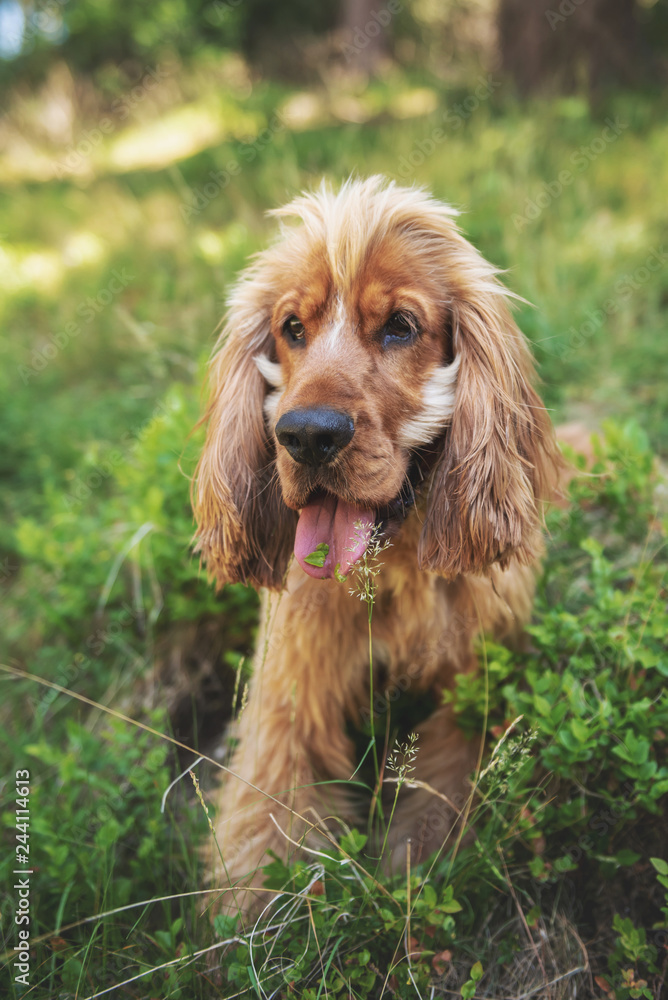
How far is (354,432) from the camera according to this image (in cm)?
178

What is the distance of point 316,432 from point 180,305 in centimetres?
395

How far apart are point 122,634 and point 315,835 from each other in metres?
1.18

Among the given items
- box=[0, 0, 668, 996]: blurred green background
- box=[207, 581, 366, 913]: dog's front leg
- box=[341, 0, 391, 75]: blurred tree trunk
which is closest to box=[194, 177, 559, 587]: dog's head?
box=[207, 581, 366, 913]: dog's front leg

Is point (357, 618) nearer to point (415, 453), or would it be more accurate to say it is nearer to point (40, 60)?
point (415, 453)

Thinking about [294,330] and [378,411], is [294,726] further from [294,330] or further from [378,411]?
[294,330]

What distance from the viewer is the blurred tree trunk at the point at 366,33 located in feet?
34.8

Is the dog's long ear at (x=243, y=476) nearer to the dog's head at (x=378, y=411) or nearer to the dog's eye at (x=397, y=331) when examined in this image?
the dog's head at (x=378, y=411)

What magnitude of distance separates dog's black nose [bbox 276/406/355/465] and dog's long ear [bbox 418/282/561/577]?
1.18 ft

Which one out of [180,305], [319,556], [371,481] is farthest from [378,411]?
[180,305]

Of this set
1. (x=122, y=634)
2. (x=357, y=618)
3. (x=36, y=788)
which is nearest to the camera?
(x=357, y=618)

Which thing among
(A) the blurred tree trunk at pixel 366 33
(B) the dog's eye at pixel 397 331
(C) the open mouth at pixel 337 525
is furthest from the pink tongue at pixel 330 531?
(A) the blurred tree trunk at pixel 366 33

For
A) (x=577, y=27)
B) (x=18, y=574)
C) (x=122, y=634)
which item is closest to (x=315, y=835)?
(x=122, y=634)

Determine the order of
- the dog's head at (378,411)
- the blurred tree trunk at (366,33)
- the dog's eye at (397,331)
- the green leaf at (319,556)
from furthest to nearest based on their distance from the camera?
the blurred tree trunk at (366,33)
the dog's eye at (397,331)
the dog's head at (378,411)
the green leaf at (319,556)

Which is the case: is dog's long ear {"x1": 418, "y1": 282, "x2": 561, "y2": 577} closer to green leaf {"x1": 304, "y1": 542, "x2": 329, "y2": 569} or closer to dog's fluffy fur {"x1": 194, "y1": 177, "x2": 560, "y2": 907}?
dog's fluffy fur {"x1": 194, "y1": 177, "x2": 560, "y2": 907}
